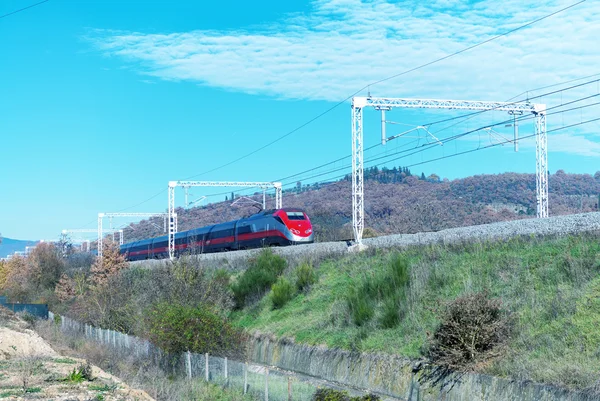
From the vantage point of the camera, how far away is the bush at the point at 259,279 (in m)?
36.4

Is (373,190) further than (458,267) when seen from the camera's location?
Yes

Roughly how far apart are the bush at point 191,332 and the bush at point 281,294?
8907mm

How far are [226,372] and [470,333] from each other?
21.7 ft

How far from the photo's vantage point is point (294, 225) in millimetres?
45781

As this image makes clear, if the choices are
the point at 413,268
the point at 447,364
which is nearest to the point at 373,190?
the point at 413,268

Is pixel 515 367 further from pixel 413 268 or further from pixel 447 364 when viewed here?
pixel 413 268

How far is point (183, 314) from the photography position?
75.8ft

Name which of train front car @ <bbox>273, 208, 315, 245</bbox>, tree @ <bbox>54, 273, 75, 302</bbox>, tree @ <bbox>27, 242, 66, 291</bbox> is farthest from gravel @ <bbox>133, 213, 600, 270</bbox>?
tree @ <bbox>27, 242, 66, 291</bbox>

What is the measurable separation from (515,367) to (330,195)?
10216 centimetres

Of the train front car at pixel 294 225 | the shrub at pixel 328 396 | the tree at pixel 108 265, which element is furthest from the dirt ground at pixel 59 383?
the tree at pixel 108 265

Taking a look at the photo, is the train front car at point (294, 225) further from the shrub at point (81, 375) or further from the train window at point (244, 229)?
the shrub at point (81, 375)

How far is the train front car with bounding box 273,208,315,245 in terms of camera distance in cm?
4544

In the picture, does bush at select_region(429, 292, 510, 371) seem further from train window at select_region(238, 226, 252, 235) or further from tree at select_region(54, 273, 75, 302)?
tree at select_region(54, 273, 75, 302)

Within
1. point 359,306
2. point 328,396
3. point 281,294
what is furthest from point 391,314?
point 281,294
